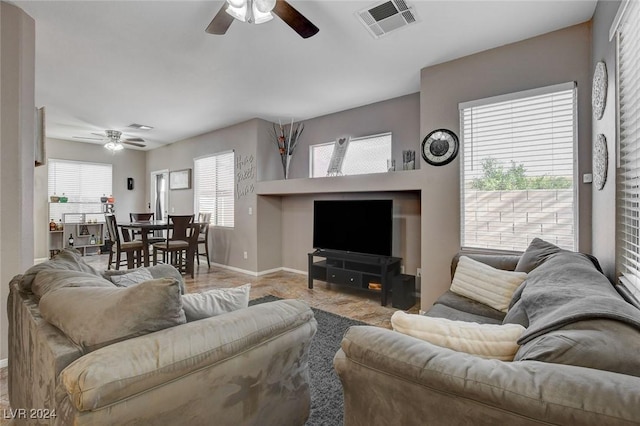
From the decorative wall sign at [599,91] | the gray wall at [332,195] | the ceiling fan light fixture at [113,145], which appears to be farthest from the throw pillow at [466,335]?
the ceiling fan light fixture at [113,145]

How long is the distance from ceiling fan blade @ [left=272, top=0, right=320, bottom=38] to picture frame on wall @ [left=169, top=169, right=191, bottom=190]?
5179 mm

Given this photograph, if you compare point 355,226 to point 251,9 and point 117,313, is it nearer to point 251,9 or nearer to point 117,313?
point 251,9

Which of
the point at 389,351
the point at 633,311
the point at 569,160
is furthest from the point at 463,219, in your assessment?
the point at 389,351

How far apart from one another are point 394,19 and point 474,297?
226 cm

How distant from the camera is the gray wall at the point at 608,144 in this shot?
6.01ft

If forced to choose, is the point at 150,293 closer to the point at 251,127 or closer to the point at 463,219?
the point at 463,219

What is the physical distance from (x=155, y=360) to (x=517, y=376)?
979 millimetres

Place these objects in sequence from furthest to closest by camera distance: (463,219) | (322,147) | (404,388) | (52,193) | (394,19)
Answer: (52,193), (322,147), (463,219), (394,19), (404,388)

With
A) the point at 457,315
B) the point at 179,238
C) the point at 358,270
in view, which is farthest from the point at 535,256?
the point at 179,238

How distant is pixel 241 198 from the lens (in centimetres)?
550

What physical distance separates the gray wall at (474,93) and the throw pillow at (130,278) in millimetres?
2622

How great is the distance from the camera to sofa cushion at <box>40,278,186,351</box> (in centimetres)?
95

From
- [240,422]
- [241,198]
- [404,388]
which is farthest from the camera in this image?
[241,198]

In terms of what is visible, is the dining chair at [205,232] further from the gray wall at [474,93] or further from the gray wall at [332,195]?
the gray wall at [474,93]
